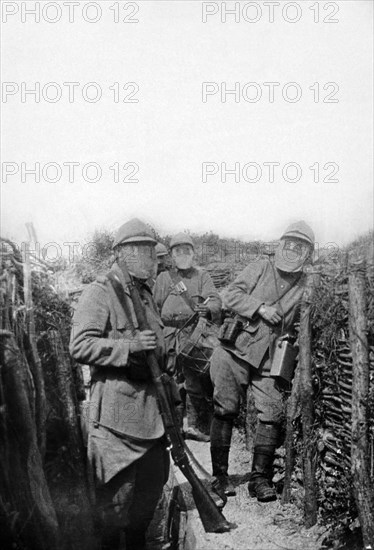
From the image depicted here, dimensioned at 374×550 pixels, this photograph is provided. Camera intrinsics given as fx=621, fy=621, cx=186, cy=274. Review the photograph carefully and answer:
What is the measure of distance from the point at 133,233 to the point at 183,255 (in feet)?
13.8

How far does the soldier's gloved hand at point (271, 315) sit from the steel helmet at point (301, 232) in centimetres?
71

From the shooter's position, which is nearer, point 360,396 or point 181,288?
point 360,396

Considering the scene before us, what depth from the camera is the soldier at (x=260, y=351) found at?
5.81 m

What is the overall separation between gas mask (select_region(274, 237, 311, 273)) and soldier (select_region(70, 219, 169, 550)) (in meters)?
1.88

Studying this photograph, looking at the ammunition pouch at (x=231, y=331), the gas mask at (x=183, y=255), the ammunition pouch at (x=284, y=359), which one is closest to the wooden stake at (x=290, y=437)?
the ammunition pouch at (x=284, y=359)

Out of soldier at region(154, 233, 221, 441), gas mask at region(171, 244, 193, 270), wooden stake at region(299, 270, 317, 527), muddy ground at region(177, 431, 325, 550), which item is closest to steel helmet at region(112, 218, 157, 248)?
A: wooden stake at region(299, 270, 317, 527)

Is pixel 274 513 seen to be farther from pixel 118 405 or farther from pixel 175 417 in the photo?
pixel 118 405

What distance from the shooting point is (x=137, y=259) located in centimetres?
451

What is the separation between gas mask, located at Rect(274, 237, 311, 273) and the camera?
5934 millimetres

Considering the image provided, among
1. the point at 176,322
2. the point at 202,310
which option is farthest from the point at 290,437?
the point at 176,322

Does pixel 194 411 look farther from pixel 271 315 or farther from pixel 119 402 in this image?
pixel 119 402

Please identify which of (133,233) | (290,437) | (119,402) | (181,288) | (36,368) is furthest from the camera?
(181,288)

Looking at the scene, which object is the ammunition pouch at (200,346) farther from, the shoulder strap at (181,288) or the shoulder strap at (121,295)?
the shoulder strap at (121,295)

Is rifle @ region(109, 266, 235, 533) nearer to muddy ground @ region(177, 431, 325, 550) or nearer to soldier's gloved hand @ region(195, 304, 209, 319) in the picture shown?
muddy ground @ region(177, 431, 325, 550)
